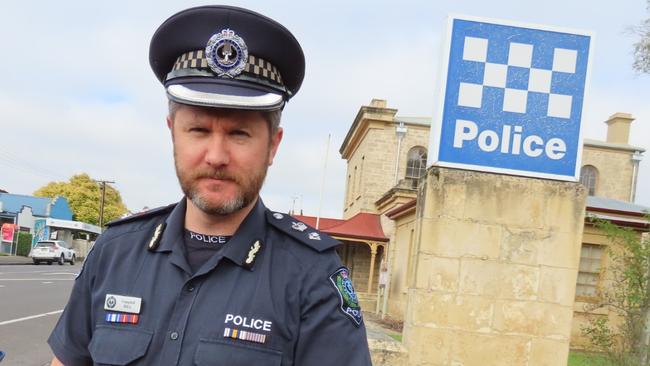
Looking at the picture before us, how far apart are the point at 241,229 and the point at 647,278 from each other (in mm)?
4658

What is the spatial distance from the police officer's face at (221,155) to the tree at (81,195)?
2736 inches

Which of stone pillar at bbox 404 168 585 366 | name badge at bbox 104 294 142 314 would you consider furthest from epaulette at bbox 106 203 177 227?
stone pillar at bbox 404 168 585 366

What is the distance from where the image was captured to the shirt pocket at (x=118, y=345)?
4.93 feet

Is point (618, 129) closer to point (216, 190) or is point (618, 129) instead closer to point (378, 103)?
point (378, 103)

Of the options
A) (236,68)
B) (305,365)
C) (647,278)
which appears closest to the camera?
(305,365)

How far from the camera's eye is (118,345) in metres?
1.53

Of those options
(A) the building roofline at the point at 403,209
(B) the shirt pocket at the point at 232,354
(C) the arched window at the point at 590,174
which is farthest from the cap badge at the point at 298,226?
(C) the arched window at the point at 590,174

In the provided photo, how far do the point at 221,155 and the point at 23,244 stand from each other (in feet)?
133

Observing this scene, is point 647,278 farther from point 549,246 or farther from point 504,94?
point 504,94

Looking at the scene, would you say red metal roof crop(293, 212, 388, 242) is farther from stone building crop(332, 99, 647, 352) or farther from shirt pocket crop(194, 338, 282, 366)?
shirt pocket crop(194, 338, 282, 366)

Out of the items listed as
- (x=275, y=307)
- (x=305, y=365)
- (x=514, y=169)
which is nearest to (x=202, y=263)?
(x=275, y=307)

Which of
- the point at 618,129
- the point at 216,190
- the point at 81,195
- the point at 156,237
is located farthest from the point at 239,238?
the point at 81,195

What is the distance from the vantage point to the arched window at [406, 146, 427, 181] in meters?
24.1

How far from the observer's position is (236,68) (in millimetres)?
1619
